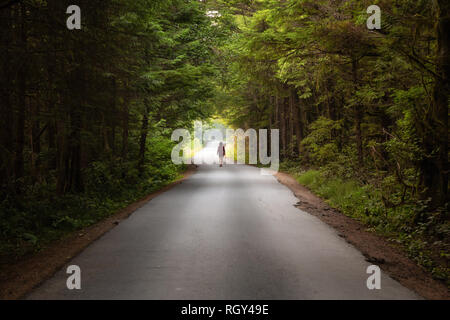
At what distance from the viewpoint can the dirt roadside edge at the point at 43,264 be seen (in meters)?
4.73

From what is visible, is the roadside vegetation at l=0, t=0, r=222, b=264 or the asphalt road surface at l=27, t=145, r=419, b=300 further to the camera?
the roadside vegetation at l=0, t=0, r=222, b=264

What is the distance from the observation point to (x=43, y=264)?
5773mm

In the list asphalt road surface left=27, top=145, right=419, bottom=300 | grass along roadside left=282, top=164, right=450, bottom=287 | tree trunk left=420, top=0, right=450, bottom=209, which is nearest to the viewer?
asphalt road surface left=27, top=145, right=419, bottom=300

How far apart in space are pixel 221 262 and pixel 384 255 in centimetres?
312

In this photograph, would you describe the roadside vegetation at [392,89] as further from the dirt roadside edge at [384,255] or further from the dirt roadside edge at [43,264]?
the dirt roadside edge at [43,264]

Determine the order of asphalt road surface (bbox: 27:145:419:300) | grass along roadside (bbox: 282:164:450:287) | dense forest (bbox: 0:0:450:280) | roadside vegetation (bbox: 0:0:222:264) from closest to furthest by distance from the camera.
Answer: asphalt road surface (bbox: 27:145:419:300)
grass along roadside (bbox: 282:164:450:287)
dense forest (bbox: 0:0:450:280)
roadside vegetation (bbox: 0:0:222:264)

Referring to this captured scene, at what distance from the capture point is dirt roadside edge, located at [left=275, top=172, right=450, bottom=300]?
483cm

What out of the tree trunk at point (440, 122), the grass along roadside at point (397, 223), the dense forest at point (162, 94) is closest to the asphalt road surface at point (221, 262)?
the grass along roadside at point (397, 223)

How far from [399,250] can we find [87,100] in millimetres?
8698

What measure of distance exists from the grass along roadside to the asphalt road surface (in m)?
1.19

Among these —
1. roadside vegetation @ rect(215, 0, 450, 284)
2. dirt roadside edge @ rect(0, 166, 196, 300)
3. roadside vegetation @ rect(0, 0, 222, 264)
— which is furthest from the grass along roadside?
roadside vegetation @ rect(0, 0, 222, 264)

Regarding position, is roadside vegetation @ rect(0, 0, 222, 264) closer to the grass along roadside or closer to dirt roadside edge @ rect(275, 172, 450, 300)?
dirt roadside edge @ rect(275, 172, 450, 300)
